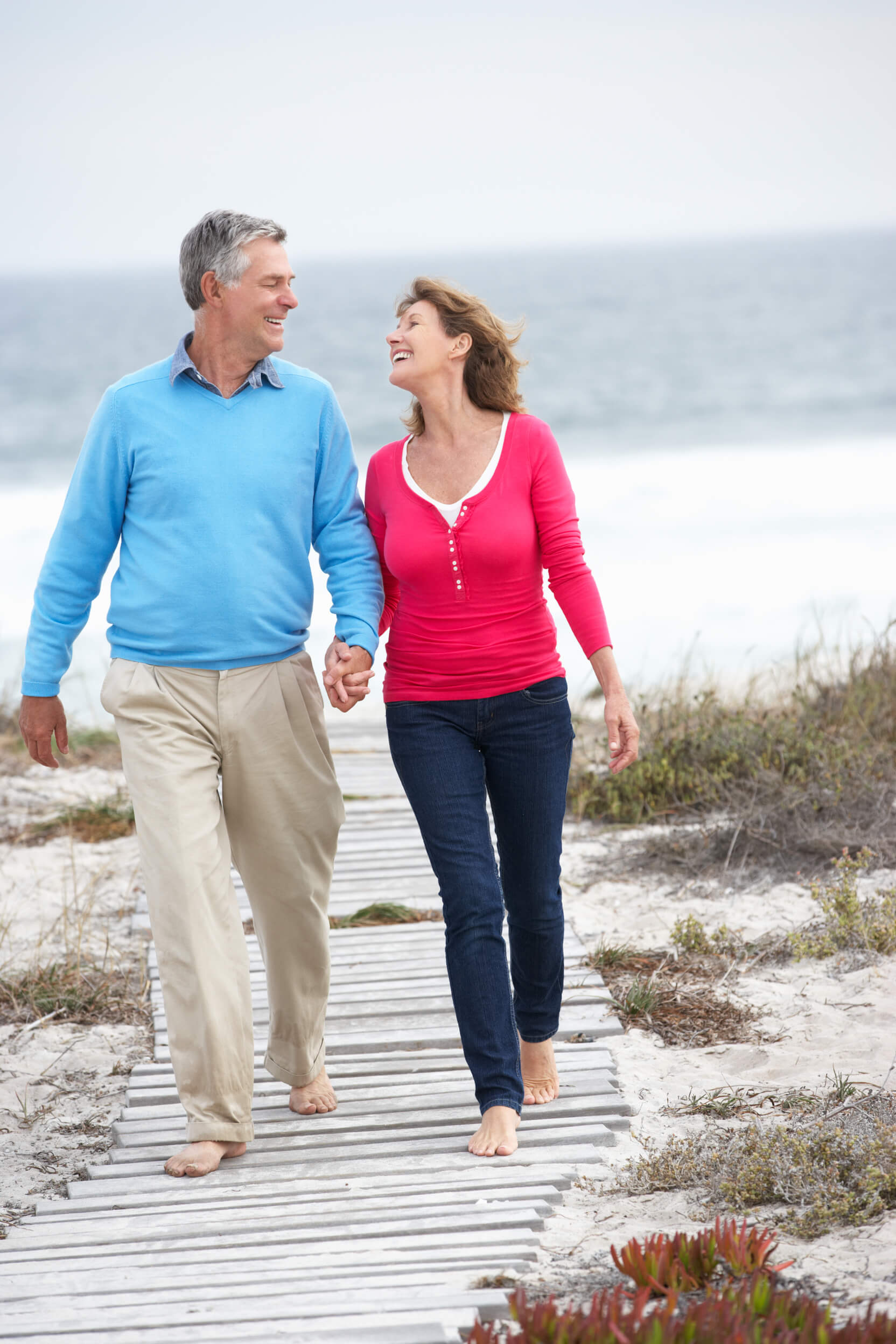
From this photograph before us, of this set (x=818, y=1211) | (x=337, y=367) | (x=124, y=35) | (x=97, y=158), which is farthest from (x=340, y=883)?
(x=124, y=35)

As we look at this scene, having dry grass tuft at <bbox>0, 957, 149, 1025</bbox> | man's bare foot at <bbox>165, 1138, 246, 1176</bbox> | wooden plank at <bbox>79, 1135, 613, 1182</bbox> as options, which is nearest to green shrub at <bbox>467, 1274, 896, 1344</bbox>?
wooden plank at <bbox>79, 1135, 613, 1182</bbox>

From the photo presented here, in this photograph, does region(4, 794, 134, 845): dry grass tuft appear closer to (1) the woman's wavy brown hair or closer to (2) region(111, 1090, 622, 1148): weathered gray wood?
(2) region(111, 1090, 622, 1148): weathered gray wood

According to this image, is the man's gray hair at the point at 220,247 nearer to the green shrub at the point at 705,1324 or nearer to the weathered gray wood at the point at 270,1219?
the weathered gray wood at the point at 270,1219

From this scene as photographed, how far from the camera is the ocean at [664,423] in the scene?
49.8 feet

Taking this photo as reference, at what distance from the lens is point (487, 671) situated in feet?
10.8

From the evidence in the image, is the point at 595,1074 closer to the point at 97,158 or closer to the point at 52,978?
the point at 52,978

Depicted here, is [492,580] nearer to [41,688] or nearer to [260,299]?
[260,299]

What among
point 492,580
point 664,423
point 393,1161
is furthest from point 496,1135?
point 664,423

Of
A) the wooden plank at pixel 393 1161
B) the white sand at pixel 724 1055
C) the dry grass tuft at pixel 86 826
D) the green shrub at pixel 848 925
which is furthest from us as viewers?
the dry grass tuft at pixel 86 826

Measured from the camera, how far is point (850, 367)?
40.4 meters

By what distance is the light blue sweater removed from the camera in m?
3.35

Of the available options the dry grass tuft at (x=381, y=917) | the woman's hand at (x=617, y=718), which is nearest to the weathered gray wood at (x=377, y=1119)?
A: the woman's hand at (x=617, y=718)

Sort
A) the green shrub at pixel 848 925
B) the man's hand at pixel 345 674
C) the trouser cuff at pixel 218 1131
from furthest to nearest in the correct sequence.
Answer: the green shrub at pixel 848 925 < the man's hand at pixel 345 674 < the trouser cuff at pixel 218 1131

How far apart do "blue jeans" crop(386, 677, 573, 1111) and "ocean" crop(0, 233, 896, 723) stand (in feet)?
3.29
